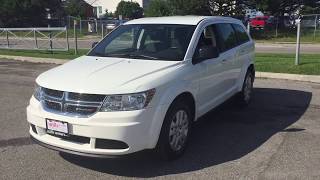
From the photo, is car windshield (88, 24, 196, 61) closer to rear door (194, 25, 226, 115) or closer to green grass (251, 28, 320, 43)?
rear door (194, 25, 226, 115)

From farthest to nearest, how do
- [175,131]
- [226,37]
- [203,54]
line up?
1. [226,37]
2. [203,54]
3. [175,131]

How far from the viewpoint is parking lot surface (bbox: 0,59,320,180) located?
5.21m

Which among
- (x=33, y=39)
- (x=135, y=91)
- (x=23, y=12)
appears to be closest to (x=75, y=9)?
(x=23, y=12)

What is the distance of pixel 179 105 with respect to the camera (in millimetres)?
A: 5535

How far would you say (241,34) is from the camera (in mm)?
8422

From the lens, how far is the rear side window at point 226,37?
7.21 metres

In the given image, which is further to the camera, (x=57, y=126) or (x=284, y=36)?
(x=284, y=36)

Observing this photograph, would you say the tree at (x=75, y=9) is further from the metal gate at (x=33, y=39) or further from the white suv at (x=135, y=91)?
the white suv at (x=135, y=91)

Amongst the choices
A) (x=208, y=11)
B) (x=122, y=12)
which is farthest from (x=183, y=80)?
(x=122, y=12)

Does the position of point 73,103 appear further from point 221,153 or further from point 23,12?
point 23,12

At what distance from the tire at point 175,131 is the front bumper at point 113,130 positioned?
137mm

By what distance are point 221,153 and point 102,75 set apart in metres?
1.80

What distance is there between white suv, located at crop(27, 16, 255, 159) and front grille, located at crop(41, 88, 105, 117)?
0.01 metres

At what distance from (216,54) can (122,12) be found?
73.4 meters
